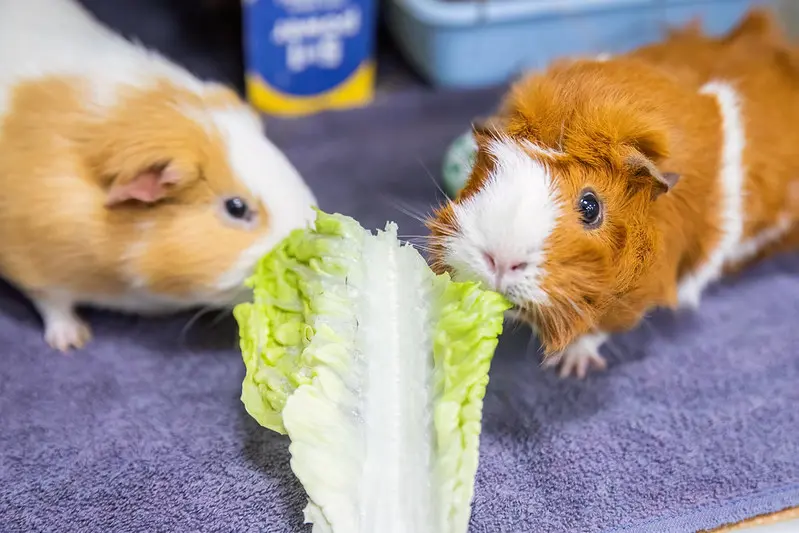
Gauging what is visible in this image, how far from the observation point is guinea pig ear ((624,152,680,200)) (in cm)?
113

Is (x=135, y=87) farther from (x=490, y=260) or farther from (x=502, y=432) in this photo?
(x=502, y=432)

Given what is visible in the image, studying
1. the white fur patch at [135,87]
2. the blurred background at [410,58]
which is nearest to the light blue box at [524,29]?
the blurred background at [410,58]

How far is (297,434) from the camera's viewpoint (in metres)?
1.09

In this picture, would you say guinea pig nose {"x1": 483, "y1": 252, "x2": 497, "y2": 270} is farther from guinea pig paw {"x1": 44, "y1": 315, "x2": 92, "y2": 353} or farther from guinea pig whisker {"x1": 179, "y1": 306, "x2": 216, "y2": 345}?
guinea pig paw {"x1": 44, "y1": 315, "x2": 92, "y2": 353}

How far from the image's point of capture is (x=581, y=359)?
152 cm

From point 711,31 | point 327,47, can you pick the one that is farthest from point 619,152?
point 711,31

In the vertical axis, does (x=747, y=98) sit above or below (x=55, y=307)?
above

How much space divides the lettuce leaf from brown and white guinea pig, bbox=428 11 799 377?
7cm

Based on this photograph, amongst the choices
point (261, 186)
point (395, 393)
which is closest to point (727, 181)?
point (395, 393)

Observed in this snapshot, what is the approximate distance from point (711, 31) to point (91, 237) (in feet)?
6.61

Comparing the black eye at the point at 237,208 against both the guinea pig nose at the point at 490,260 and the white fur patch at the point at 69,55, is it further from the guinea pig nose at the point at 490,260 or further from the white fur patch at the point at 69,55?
the guinea pig nose at the point at 490,260

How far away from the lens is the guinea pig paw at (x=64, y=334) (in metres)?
1.54

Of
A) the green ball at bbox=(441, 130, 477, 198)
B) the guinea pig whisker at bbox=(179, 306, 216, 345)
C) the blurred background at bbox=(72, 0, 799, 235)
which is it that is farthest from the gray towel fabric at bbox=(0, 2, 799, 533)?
the blurred background at bbox=(72, 0, 799, 235)

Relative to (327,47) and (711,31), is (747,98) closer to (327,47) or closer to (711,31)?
(711,31)
